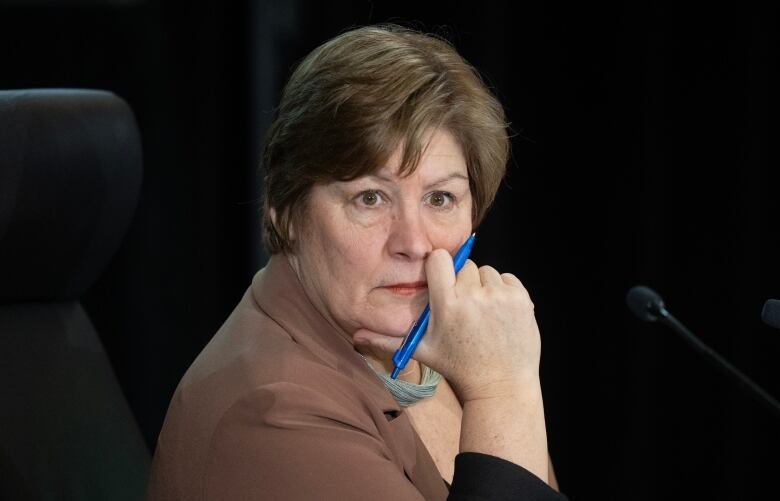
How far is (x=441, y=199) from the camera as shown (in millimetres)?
1397

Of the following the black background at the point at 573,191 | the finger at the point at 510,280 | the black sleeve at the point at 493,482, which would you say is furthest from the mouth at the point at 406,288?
the black background at the point at 573,191

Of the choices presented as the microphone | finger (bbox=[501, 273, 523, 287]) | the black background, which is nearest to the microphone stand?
the microphone

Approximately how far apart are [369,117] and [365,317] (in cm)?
25

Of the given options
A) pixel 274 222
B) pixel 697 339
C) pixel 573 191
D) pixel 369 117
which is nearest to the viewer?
pixel 369 117

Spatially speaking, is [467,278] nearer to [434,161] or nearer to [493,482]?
[434,161]

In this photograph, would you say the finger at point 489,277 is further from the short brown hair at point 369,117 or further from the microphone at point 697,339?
the microphone at point 697,339

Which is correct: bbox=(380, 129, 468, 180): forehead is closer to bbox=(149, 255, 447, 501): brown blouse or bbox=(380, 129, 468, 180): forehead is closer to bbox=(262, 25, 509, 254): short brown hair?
bbox=(262, 25, 509, 254): short brown hair

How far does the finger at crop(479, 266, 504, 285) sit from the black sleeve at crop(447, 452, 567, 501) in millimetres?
221

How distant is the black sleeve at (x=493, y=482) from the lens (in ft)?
3.92

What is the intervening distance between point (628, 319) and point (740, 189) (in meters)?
0.45

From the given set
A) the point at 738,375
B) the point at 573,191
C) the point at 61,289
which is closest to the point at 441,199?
the point at 738,375

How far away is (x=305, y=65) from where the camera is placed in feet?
4.64

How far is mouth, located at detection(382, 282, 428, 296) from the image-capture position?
4.42 ft

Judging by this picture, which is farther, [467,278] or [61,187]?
[61,187]
